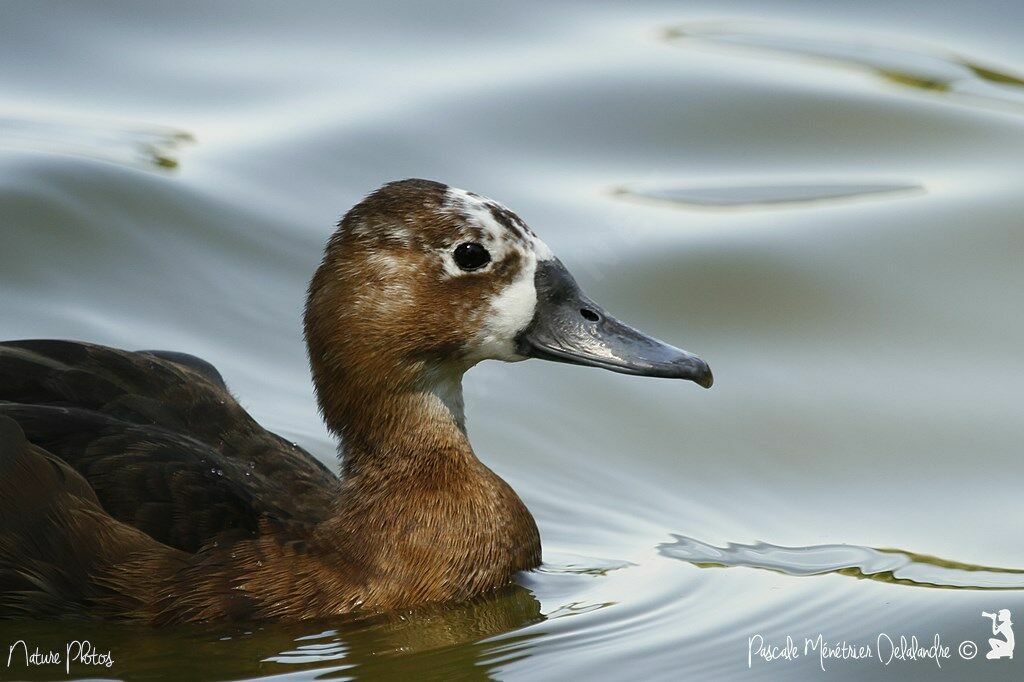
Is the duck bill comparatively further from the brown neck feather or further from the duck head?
the brown neck feather

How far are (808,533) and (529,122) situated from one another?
15.1ft

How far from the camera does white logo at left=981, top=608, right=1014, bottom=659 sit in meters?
6.39

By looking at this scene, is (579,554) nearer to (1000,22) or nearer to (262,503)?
(262,503)

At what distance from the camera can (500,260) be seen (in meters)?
6.66

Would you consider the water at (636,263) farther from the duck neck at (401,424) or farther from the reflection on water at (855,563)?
the duck neck at (401,424)

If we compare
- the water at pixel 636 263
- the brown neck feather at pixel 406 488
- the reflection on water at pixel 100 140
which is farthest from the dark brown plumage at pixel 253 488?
the reflection on water at pixel 100 140

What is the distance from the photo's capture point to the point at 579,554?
7312 millimetres

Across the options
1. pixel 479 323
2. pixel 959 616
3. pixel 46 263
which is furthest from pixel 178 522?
pixel 46 263

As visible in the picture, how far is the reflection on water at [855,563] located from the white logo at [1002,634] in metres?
0.28

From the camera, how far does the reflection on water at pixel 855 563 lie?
702 centimetres

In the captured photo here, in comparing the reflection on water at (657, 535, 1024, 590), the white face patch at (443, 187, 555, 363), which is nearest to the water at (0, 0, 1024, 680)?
the reflection on water at (657, 535, 1024, 590)

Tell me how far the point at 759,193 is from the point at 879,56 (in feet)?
6.75

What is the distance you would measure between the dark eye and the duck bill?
0.21 meters

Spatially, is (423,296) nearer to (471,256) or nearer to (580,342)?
(471,256)
